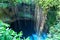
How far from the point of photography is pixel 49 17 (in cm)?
816

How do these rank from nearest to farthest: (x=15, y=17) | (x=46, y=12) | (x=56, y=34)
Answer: (x=56, y=34), (x=46, y=12), (x=15, y=17)

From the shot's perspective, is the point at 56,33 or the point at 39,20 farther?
the point at 39,20

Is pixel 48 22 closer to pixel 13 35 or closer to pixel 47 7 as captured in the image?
pixel 47 7

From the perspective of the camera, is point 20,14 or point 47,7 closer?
point 47,7

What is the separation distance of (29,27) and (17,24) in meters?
0.60

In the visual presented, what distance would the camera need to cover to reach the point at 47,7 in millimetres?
7410

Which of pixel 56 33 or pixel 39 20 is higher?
pixel 56 33

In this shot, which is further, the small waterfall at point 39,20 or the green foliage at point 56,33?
the small waterfall at point 39,20

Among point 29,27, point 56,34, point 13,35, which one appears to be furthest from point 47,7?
point 13,35

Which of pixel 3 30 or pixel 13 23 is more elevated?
pixel 3 30

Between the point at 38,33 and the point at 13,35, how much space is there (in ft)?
23.3

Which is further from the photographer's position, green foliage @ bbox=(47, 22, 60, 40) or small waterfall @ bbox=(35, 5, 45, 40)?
small waterfall @ bbox=(35, 5, 45, 40)

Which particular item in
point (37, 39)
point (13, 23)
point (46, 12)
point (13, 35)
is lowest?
point (37, 39)

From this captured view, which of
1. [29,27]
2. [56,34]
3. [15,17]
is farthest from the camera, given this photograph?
[29,27]
